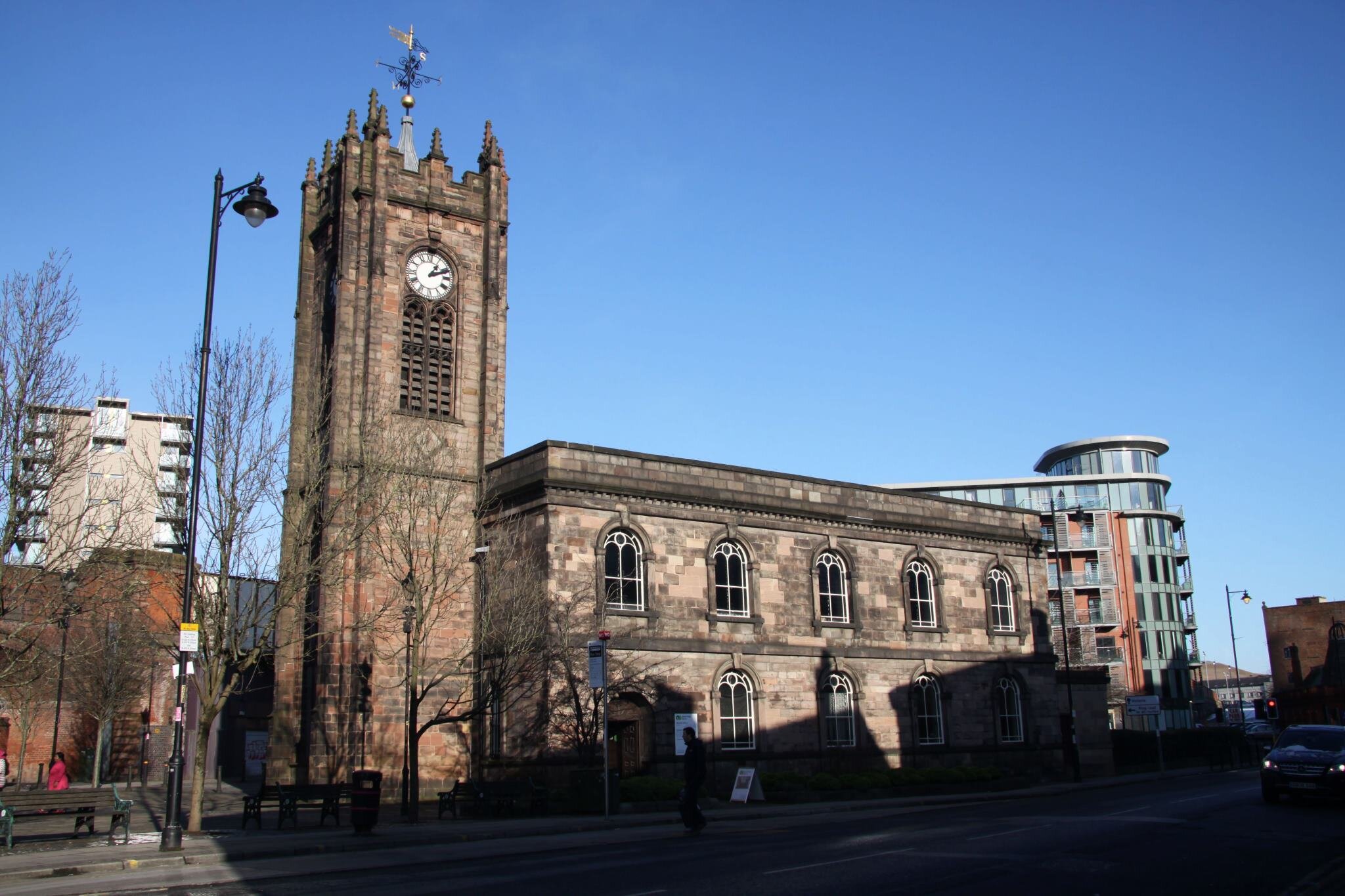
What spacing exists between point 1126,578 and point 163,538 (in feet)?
246

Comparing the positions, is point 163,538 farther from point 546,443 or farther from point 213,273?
point 213,273

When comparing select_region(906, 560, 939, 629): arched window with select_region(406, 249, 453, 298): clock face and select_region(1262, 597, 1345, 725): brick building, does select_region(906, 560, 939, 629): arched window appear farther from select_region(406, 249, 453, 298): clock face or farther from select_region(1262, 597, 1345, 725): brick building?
select_region(1262, 597, 1345, 725): brick building

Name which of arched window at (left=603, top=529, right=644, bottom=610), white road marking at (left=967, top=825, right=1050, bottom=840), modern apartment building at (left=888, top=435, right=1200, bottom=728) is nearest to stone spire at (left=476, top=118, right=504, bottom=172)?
arched window at (left=603, top=529, right=644, bottom=610)

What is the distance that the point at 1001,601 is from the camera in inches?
1603

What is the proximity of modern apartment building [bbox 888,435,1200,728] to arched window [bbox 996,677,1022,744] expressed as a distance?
136 ft

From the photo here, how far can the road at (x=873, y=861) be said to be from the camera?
12.5 m

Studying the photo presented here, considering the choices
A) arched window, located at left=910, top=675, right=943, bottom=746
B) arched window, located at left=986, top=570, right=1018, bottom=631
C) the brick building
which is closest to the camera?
arched window, located at left=910, top=675, right=943, bottom=746

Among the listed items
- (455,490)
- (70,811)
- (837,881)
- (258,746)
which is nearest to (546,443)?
(455,490)

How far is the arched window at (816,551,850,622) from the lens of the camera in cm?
3544

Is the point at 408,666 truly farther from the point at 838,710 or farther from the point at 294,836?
the point at 838,710

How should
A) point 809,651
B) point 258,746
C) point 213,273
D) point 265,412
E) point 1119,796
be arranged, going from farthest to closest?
1. point 258,746
2. point 809,651
3. point 1119,796
4. point 265,412
5. point 213,273

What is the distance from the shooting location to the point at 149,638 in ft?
84.8

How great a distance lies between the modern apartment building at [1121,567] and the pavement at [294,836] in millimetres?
55698

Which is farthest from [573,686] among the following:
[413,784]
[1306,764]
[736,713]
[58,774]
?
[1306,764]
